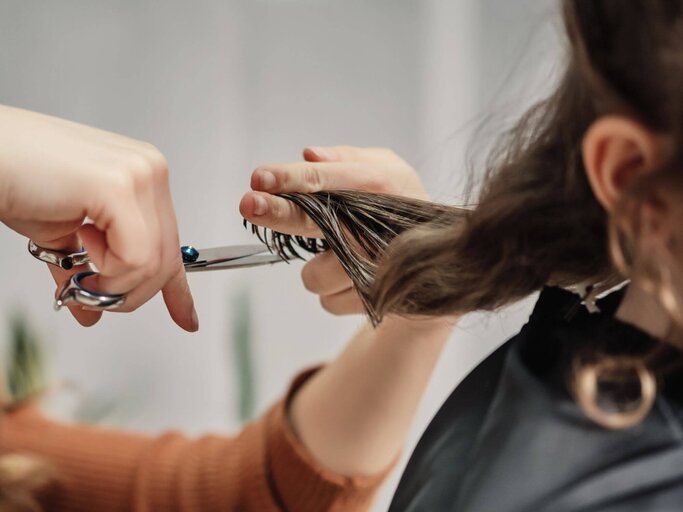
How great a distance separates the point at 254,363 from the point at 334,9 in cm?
66

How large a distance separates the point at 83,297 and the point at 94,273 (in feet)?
0.10

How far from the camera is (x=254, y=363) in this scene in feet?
5.01

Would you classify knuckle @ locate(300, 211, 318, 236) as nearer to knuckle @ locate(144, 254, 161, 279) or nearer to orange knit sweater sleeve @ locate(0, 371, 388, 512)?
knuckle @ locate(144, 254, 161, 279)

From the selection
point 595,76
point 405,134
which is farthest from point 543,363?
point 405,134

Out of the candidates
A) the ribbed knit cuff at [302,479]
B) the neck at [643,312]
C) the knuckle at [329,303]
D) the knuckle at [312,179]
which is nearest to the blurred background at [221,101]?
the ribbed knit cuff at [302,479]

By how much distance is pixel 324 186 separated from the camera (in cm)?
56

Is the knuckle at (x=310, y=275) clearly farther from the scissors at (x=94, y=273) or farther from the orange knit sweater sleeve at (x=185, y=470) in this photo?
the orange knit sweater sleeve at (x=185, y=470)

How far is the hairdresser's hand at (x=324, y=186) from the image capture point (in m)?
0.52

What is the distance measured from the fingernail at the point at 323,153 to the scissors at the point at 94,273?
88mm

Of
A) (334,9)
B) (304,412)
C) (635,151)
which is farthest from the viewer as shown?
(334,9)

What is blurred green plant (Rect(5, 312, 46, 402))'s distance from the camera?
1.25 metres

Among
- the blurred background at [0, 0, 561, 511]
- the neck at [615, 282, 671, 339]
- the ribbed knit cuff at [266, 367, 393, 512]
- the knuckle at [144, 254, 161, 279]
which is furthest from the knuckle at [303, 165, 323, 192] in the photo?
the blurred background at [0, 0, 561, 511]

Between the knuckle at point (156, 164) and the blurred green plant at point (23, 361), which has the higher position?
the knuckle at point (156, 164)

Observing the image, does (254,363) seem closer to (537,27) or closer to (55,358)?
(55,358)
